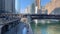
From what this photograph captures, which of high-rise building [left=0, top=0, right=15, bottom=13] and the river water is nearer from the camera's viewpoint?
the river water

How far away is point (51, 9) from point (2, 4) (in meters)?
10.6

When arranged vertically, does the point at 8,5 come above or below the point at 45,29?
above

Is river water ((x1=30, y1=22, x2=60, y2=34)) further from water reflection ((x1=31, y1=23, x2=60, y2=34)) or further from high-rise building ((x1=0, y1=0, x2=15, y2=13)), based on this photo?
high-rise building ((x1=0, y1=0, x2=15, y2=13))

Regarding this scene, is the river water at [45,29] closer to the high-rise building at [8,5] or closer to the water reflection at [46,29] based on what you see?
the water reflection at [46,29]

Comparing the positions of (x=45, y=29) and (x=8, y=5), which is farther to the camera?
(x=8, y=5)

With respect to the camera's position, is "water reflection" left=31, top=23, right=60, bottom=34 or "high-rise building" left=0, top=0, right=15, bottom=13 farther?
"high-rise building" left=0, top=0, right=15, bottom=13

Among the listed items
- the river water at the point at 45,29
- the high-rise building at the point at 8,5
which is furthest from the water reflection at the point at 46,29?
the high-rise building at the point at 8,5

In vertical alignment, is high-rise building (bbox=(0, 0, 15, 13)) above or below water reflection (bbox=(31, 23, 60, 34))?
above

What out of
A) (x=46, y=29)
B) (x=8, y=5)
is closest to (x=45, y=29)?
(x=46, y=29)

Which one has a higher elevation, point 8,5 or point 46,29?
point 8,5

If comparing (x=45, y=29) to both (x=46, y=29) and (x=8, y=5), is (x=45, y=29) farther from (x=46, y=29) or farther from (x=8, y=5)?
(x=8, y=5)

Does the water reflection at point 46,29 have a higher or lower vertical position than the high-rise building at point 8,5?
→ lower

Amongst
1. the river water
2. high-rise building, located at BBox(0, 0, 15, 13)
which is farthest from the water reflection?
high-rise building, located at BBox(0, 0, 15, 13)

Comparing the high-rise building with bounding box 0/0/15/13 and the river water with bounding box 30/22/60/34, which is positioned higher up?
the high-rise building with bounding box 0/0/15/13
